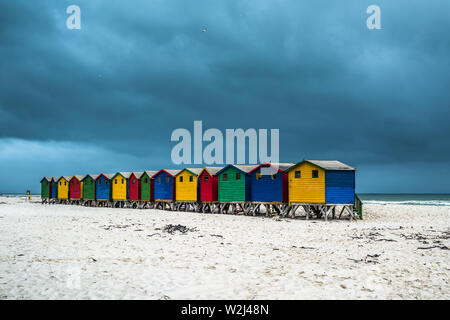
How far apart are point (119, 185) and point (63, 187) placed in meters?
16.6

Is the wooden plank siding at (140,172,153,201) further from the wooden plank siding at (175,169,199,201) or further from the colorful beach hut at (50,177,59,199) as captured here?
the colorful beach hut at (50,177,59,199)

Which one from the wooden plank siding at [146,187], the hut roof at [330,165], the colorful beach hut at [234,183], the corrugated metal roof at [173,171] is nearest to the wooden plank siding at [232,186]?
the colorful beach hut at [234,183]

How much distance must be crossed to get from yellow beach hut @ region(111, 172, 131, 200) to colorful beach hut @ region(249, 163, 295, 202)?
21.6 meters

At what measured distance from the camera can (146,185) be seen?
141 ft

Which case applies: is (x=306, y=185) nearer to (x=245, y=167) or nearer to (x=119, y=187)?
(x=245, y=167)

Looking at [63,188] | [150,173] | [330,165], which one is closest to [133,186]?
[150,173]

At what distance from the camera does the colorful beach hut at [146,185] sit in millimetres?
42125

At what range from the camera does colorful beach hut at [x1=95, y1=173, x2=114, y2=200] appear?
4831cm

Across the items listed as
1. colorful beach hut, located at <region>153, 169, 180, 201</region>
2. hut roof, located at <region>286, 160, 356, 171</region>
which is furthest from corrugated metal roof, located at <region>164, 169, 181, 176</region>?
hut roof, located at <region>286, 160, 356, 171</region>

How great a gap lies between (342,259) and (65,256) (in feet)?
28.4

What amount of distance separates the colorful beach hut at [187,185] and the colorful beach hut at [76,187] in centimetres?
2210

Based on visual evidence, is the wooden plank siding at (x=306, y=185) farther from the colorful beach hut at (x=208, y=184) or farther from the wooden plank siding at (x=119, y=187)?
the wooden plank siding at (x=119, y=187)
